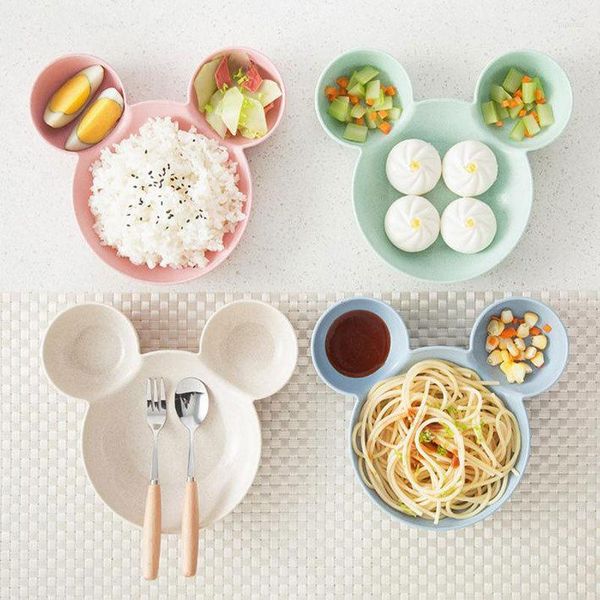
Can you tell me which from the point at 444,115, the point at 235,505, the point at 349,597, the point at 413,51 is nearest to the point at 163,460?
the point at 235,505

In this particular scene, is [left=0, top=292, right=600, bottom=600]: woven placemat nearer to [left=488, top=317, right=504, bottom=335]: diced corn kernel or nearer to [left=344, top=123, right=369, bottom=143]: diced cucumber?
[left=488, top=317, right=504, bottom=335]: diced corn kernel

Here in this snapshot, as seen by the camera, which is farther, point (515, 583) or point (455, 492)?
point (515, 583)

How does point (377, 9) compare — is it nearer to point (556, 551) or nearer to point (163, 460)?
point (163, 460)

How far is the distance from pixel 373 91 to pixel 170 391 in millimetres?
801

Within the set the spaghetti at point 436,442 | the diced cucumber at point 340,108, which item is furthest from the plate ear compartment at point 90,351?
the diced cucumber at point 340,108

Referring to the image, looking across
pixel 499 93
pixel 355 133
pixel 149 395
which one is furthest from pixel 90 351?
pixel 499 93

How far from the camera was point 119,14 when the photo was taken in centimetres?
163

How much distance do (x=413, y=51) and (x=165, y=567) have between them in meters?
1.31

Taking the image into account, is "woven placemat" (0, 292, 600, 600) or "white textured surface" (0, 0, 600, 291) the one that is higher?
"white textured surface" (0, 0, 600, 291)

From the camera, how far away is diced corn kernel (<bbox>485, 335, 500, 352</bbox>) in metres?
1.54

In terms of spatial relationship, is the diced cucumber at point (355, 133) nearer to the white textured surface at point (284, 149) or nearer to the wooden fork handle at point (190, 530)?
the white textured surface at point (284, 149)

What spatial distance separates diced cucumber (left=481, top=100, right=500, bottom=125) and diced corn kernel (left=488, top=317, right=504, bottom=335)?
44 cm

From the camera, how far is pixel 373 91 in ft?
5.15

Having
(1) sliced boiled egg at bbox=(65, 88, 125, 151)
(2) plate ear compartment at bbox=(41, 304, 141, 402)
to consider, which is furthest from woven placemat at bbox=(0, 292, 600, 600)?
(1) sliced boiled egg at bbox=(65, 88, 125, 151)
